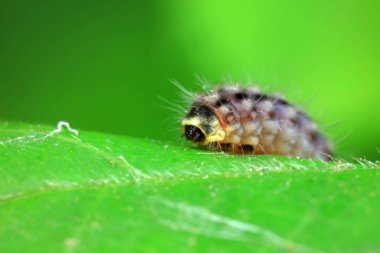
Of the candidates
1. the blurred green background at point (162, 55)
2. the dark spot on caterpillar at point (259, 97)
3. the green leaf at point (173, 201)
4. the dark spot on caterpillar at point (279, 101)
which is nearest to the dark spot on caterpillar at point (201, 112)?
→ the dark spot on caterpillar at point (259, 97)

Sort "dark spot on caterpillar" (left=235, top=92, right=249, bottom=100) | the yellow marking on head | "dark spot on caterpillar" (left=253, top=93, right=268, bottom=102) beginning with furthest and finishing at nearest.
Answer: "dark spot on caterpillar" (left=253, top=93, right=268, bottom=102)
"dark spot on caterpillar" (left=235, top=92, right=249, bottom=100)
the yellow marking on head

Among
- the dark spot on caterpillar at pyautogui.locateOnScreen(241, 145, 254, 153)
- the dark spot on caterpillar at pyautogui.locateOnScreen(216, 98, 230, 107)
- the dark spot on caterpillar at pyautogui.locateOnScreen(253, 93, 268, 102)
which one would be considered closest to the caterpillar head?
the dark spot on caterpillar at pyautogui.locateOnScreen(216, 98, 230, 107)

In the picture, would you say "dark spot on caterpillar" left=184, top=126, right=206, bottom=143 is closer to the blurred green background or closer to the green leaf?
the green leaf

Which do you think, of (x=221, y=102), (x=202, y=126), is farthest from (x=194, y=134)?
(x=221, y=102)

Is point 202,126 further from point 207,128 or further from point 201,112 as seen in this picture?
point 201,112

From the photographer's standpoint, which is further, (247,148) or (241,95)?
(241,95)

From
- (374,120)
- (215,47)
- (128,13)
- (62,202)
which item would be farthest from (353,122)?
(62,202)

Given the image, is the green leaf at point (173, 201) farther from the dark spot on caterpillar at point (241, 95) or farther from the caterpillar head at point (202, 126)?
the dark spot on caterpillar at point (241, 95)

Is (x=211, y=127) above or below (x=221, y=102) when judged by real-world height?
below
